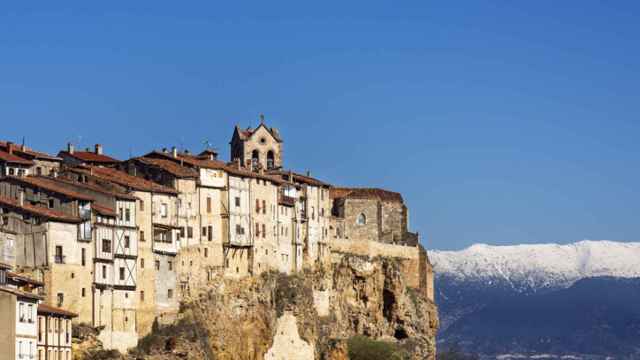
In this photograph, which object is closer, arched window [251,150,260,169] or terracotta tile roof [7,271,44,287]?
terracotta tile roof [7,271,44,287]

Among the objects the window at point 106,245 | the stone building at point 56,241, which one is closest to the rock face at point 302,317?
the window at point 106,245

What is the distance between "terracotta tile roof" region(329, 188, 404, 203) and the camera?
143750 mm

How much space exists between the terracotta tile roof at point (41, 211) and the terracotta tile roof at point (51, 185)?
172 centimetres

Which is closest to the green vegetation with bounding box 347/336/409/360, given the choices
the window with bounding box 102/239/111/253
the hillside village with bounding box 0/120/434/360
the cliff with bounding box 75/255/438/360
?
the cliff with bounding box 75/255/438/360

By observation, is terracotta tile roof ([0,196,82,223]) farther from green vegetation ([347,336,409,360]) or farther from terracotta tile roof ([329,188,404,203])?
terracotta tile roof ([329,188,404,203])

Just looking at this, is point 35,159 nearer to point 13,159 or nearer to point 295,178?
point 13,159

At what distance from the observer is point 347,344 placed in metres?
130

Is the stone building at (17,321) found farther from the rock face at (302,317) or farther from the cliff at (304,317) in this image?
the rock face at (302,317)

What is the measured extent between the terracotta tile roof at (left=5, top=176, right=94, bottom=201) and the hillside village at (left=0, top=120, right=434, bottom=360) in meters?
0.08

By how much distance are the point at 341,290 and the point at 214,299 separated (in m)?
21.6

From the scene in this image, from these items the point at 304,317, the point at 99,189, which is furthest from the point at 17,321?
the point at 304,317

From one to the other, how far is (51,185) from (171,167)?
1429cm

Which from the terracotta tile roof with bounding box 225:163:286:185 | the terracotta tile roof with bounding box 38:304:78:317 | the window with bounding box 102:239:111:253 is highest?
the terracotta tile roof with bounding box 225:163:286:185

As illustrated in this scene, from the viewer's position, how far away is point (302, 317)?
4963 inches
